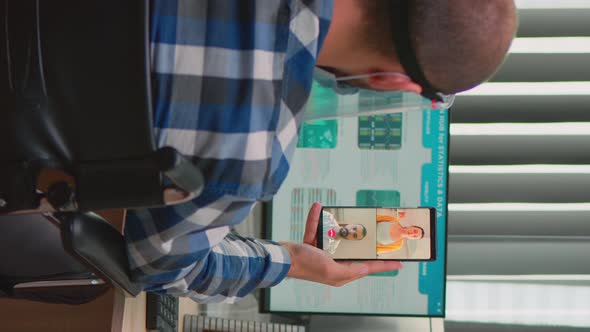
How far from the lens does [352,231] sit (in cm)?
152

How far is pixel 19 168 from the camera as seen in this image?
68 cm

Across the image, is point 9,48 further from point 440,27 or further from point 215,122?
point 440,27

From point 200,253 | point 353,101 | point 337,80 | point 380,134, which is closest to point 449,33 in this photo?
point 337,80

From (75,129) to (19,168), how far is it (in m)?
0.07

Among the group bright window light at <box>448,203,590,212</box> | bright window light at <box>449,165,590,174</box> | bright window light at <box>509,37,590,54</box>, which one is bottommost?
bright window light at <box>448,203,590,212</box>

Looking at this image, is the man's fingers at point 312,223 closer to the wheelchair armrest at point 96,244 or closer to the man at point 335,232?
the man at point 335,232

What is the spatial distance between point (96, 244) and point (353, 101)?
0.44 meters

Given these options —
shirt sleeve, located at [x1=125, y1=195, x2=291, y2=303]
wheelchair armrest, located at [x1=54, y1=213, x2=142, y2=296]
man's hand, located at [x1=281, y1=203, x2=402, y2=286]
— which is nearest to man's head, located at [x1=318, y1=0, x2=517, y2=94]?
shirt sleeve, located at [x1=125, y1=195, x2=291, y2=303]

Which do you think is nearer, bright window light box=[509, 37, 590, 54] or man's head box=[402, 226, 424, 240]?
man's head box=[402, 226, 424, 240]

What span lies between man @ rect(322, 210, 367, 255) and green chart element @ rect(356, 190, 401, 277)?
212 millimetres

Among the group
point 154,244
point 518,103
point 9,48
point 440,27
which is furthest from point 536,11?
point 9,48

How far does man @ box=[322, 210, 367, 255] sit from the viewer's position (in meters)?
1.48

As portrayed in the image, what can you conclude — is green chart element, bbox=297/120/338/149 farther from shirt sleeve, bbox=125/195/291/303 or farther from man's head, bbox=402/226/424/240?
shirt sleeve, bbox=125/195/291/303

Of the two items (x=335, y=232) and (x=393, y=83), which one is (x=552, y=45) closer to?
(x=335, y=232)
